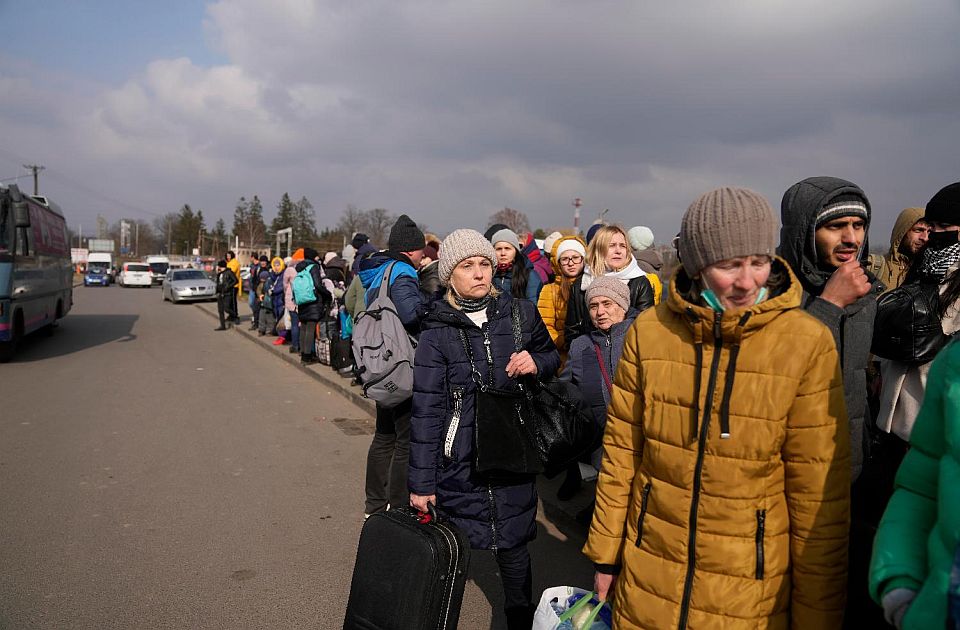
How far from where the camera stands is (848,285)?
88.2 inches

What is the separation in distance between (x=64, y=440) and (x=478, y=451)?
5872mm

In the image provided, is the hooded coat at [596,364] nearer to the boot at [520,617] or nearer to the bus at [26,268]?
the boot at [520,617]

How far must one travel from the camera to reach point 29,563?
4.17 metres

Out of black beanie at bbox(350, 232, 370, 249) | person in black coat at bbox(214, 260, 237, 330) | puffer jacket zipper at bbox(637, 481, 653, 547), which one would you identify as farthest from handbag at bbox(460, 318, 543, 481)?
person in black coat at bbox(214, 260, 237, 330)

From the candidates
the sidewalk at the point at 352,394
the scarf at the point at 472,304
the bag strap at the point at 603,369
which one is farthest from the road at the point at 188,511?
the scarf at the point at 472,304

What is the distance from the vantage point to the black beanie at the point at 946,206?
2.74 meters

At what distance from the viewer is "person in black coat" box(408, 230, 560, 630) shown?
10.3 ft

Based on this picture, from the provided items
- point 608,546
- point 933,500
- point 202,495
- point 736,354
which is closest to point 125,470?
point 202,495

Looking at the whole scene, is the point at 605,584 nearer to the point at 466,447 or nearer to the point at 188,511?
the point at 466,447

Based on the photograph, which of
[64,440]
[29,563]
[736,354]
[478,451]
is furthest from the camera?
[64,440]

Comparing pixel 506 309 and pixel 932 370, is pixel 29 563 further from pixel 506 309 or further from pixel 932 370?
pixel 932 370

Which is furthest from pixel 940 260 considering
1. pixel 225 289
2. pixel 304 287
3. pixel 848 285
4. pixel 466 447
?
pixel 225 289

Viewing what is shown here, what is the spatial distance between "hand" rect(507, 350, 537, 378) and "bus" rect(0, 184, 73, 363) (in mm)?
11511

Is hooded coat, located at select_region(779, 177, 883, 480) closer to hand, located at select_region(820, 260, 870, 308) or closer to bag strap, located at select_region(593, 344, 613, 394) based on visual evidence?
hand, located at select_region(820, 260, 870, 308)
